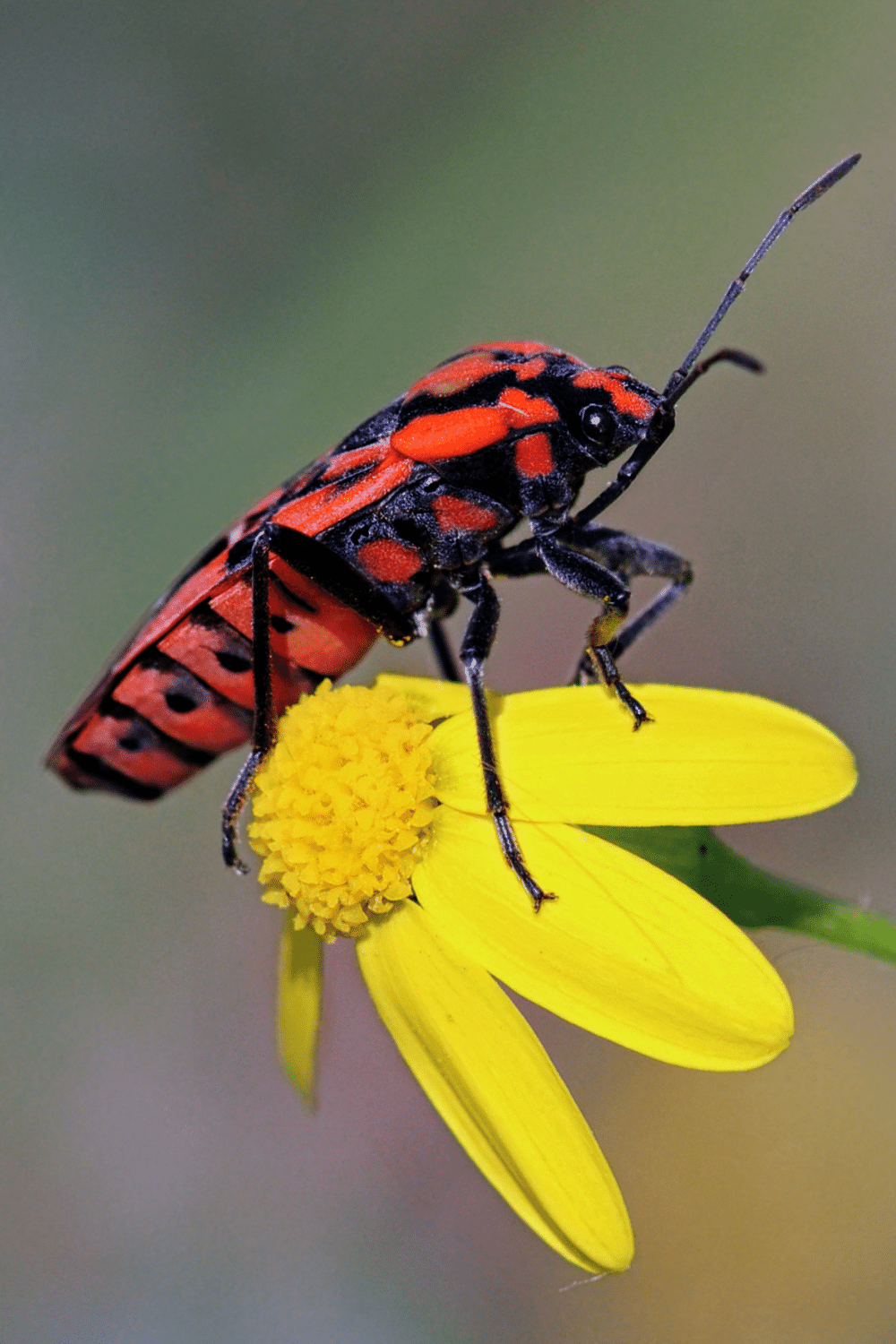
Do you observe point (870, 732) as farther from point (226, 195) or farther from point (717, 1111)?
point (226, 195)

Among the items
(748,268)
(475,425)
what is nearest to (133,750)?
(475,425)

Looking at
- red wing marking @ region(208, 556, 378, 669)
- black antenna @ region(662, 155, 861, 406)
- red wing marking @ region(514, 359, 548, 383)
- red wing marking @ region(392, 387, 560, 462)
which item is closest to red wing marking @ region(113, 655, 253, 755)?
red wing marking @ region(208, 556, 378, 669)

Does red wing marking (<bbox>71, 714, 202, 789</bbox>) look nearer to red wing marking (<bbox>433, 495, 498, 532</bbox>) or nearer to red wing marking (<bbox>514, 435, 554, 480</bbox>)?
red wing marking (<bbox>433, 495, 498, 532</bbox>)

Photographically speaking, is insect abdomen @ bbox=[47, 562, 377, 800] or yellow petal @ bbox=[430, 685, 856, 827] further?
insect abdomen @ bbox=[47, 562, 377, 800]

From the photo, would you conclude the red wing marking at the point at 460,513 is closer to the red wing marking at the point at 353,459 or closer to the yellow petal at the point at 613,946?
the red wing marking at the point at 353,459

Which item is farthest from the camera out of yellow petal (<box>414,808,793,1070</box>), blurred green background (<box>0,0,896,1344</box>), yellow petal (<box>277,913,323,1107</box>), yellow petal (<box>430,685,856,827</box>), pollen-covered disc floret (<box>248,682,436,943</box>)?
blurred green background (<box>0,0,896,1344</box>)

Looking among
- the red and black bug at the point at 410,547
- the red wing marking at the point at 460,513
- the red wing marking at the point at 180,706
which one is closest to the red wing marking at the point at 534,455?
the red and black bug at the point at 410,547

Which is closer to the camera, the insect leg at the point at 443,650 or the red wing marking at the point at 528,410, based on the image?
the red wing marking at the point at 528,410

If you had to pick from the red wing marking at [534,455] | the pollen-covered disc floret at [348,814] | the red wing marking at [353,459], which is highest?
the red wing marking at [353,459]
